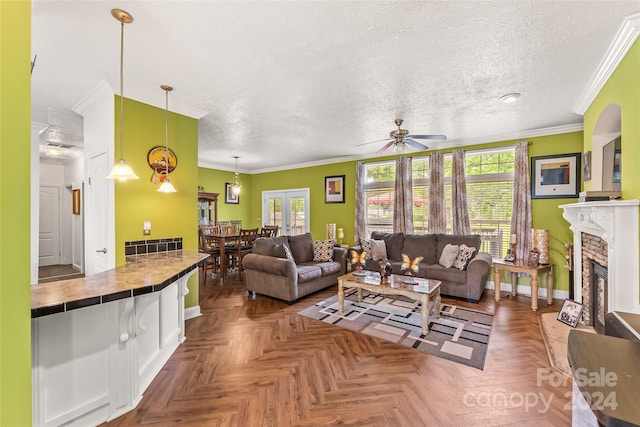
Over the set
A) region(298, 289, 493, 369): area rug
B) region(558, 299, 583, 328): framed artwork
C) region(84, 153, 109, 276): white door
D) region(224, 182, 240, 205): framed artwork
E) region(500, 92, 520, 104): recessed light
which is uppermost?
region(500, 92, 520, 104): recessed light

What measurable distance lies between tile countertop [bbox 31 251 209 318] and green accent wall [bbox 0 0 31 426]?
1.20 feet

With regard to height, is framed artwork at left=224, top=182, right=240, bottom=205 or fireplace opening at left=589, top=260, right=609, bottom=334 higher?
framed artwork at left=224, top=182, right=240, bottom=205

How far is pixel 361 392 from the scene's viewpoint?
209 centimetres

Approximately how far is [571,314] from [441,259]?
1.95m

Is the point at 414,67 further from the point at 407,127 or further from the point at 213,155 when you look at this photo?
the point at 213,155

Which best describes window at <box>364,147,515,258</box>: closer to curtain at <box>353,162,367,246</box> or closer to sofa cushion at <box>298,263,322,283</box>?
curtain at <box>353,162,367,246</box>

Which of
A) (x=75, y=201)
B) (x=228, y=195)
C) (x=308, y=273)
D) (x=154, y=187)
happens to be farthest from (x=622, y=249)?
(x=75, y=201)

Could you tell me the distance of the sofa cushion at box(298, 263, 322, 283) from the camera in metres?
4.16

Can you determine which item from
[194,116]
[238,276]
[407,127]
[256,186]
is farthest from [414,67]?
[256,186]

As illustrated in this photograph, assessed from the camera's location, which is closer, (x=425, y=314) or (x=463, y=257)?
(x=425, y=314)

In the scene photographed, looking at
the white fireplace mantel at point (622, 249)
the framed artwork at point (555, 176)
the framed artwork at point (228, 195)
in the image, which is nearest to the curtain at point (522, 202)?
the framed artwork at point (555, 176)

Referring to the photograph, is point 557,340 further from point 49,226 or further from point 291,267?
Result: point 49,226

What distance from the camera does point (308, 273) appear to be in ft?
14.0

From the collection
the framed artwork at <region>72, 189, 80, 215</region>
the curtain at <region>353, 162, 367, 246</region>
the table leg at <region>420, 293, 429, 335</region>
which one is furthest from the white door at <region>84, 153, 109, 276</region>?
the curtain at <region>353, 162, 367, 246</region>
